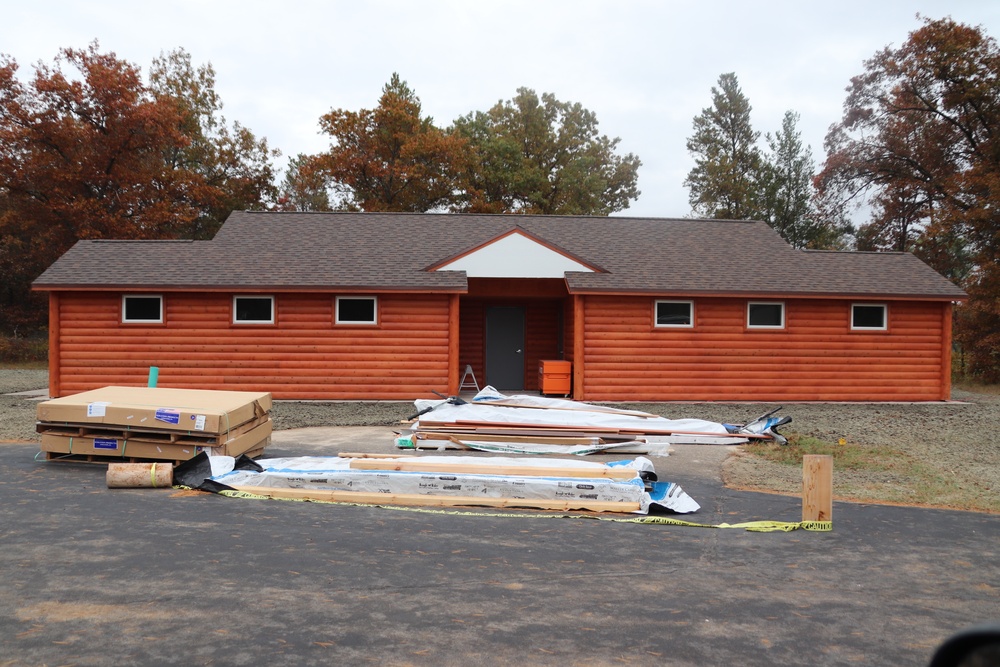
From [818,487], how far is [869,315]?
13131 millimetres

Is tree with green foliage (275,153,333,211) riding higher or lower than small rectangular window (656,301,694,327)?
higher

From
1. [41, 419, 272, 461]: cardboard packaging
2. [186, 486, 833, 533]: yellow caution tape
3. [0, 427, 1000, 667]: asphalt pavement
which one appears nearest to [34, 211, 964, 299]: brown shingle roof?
[41, 419, 272, 461]: cardboard packaging

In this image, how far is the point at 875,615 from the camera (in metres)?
4.68

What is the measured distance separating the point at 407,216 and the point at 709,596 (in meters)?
18.1

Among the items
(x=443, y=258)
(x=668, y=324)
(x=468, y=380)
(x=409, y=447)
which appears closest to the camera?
(x=409, y=447)

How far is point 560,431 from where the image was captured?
1182 centimetres

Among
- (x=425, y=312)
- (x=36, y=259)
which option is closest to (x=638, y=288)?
(x=425, y=312)

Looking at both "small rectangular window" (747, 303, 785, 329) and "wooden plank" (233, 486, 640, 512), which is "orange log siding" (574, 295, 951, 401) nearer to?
"small rectangular window" (747, 303, 785, 329)

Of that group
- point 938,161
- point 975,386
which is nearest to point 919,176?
point 938,161

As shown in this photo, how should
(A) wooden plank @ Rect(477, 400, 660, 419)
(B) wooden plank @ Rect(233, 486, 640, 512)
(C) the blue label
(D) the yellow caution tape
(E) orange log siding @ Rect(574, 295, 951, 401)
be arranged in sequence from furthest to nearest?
(E) orange log siding @ Rect(574, 295, 951, 401)
(A) wooden plank @ Rect(477, 400, 660, 419)
(C) the blue label
(B) wooden plank @ Rect(233, 486, 640, 512)
(D) the yellow caution tape

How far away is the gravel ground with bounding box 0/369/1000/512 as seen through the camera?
342 inches

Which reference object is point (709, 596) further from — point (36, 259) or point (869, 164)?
point (36, 259)

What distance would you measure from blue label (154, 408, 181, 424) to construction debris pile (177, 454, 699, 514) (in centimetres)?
97

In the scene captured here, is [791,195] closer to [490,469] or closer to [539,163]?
[539,163]
